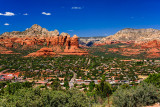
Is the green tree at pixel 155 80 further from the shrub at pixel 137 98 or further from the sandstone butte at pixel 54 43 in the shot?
the sandstone butte at pixel 54 43

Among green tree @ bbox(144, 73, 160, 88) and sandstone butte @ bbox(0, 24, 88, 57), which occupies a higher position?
sandstone butte @ bbox(0, 24, 88, 57)

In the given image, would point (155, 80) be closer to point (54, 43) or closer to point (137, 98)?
point (137, 98)

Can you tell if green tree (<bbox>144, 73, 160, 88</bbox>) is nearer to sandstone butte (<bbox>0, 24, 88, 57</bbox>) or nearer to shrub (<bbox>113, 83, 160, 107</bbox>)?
shrub (<bbox>113, 83, 160, 107</bbox>)

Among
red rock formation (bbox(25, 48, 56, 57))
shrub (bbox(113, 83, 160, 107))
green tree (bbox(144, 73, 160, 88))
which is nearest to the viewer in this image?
shrub (bbox(113, 83, 160, 107))

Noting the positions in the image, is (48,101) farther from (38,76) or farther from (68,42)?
(68,42)

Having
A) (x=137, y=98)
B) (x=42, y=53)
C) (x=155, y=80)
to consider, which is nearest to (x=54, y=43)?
(x=42, y=53)

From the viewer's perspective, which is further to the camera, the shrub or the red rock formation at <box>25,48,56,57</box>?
the red rock formation at <box>25,48,56,57</box>

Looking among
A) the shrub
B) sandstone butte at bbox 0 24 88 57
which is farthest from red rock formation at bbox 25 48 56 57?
the shrub

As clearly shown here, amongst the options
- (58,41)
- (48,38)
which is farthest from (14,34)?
(58,41)

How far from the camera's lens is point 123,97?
48.7 ft

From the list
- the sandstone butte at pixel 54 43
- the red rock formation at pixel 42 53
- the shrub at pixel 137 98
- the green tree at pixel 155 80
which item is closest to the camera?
the shrub at pixel 137 98

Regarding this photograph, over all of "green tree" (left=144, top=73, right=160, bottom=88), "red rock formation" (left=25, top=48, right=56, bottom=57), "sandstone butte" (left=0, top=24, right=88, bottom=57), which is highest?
"sandstone butte" (left=0, top=24, right=88, bottom=57)

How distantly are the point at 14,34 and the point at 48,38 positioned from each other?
4971 cm

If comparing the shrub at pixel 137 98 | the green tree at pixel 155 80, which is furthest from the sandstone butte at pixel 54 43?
the shrub at pixel 137 98
